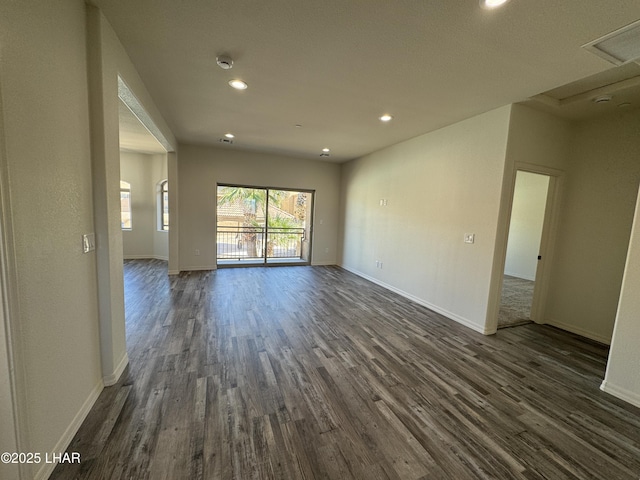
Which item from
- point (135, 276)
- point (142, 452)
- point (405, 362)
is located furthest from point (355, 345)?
point (135, 276)

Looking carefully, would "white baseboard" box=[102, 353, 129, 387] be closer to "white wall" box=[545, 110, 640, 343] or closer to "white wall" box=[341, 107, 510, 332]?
"white wall" box=[341, 107, 510, 332]

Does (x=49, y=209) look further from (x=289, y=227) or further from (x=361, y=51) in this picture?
(x=289, y=227)

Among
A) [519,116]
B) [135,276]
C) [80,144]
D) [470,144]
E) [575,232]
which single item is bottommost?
[135,276]

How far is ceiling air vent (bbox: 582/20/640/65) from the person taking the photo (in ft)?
5.51

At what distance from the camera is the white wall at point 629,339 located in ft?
6.70

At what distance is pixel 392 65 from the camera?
217cm

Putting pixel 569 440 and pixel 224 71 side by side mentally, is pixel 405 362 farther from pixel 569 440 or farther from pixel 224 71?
pixel 224 71

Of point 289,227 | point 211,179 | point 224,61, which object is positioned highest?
point 224,61

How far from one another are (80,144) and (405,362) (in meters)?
3.07

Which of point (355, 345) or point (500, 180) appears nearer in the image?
point (355, 345)

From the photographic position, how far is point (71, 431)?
58.4 inches

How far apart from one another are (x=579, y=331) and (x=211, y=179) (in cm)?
678

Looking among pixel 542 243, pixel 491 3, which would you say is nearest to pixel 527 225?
pixel 542 243

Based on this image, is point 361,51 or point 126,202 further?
point 126,202
